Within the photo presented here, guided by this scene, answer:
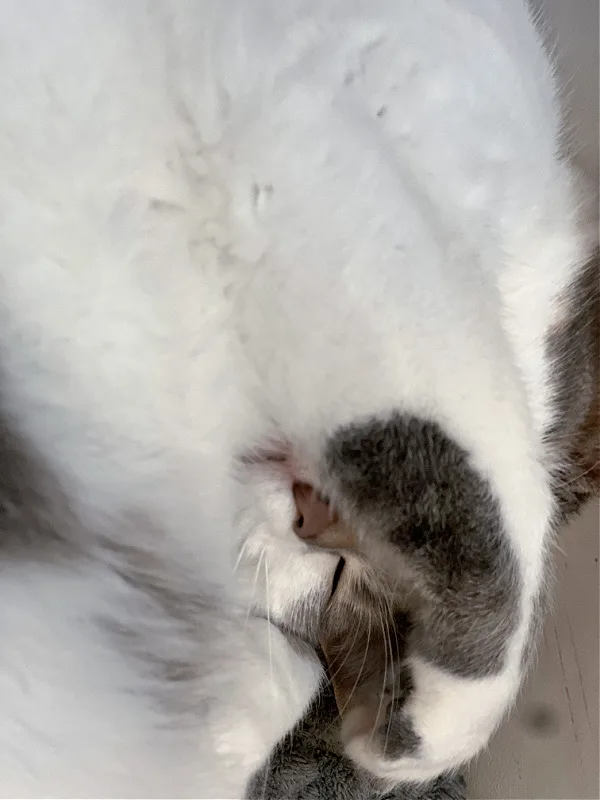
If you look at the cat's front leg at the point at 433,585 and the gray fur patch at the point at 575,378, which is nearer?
the cat's front leg at the point at 433,585

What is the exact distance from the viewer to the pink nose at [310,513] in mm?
648

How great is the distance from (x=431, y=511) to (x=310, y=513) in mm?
120

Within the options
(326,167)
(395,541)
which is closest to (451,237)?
(326,167)

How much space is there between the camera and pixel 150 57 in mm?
567

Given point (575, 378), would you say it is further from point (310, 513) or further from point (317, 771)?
point (317, 771)

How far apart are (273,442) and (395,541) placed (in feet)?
0.42

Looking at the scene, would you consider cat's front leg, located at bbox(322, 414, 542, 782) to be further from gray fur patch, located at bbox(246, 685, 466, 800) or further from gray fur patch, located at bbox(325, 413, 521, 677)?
gray fur patch, located at bbox(246, 685, 466, 800)

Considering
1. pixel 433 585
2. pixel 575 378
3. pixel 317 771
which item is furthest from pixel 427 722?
pixel 317 771

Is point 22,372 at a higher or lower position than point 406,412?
higher

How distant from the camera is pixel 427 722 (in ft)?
2.27

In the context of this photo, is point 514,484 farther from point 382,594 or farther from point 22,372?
point 22,372

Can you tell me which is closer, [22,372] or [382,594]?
[22,372]

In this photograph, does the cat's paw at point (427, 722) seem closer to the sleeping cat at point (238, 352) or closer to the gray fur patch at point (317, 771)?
the sleeping cat at point (238, 352)

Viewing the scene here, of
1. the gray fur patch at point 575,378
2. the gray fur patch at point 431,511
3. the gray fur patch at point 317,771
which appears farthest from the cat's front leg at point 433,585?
the gray fur patch at point 317,771
